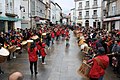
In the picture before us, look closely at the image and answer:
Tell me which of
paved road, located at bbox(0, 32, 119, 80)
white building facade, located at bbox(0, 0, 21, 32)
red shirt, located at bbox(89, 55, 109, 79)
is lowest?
paved road, located at bbox(0, 32, 119, 80)

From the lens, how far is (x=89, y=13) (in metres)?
65.0

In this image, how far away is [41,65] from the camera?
13.7m

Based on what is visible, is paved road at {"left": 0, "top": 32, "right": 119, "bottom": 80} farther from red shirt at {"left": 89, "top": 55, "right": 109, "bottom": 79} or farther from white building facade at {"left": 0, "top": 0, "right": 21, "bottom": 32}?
white building facade at {"left": 0, "top": 0, "right": 21, "bottom": 32}

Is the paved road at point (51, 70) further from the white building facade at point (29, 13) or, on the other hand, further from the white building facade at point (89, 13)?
the white building facade at point (89, 13)

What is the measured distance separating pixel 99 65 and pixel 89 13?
58486mm

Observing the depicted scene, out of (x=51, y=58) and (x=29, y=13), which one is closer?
(x=51, y=58)

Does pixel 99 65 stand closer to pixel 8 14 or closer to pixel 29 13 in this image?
pixel 8 14

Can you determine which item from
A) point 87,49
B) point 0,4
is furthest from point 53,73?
point 0,4

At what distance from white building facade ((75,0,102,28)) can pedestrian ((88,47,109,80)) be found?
2116 inches

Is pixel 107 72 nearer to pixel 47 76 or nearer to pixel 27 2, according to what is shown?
pixel 47 76

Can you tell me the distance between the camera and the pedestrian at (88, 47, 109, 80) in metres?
7.33

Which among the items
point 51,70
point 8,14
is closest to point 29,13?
point 8,14

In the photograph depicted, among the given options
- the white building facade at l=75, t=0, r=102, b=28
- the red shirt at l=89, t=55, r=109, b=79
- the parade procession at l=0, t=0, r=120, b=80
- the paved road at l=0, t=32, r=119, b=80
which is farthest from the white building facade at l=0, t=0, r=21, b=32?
the white building facade at l=75, t=0, r=102, b=28

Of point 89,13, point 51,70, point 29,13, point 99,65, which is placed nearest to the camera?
point 99,65
